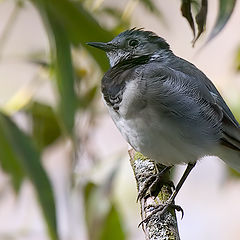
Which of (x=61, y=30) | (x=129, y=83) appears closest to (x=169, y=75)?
(x=129, y=83)

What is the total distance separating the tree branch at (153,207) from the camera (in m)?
2.30

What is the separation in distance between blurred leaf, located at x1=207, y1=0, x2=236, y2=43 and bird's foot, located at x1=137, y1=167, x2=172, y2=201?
541 millimetres

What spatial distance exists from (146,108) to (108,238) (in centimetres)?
84

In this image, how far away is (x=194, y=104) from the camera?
261 cm

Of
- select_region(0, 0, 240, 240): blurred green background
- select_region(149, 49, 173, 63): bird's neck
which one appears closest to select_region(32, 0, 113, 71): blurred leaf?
select_region(0, 0, 240, 240): blurred green background

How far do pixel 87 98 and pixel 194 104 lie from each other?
83 cm

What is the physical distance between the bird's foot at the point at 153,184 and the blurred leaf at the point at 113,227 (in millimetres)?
623

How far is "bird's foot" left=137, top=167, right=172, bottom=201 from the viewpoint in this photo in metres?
2.50

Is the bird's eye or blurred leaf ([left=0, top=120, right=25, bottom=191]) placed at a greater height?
the bird's eye

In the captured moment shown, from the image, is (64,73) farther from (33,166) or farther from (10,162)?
(10,162)

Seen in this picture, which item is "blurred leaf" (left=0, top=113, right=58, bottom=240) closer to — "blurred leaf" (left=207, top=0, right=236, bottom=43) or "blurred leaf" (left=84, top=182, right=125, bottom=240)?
"blurred leaf" (left=84, top=182, right=125, bottom=240)

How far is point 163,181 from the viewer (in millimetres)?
2557

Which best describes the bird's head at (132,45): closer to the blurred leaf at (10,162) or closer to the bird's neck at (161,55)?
the bird's neck at (161,55)

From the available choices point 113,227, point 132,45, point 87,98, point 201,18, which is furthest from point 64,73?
point 201,18
